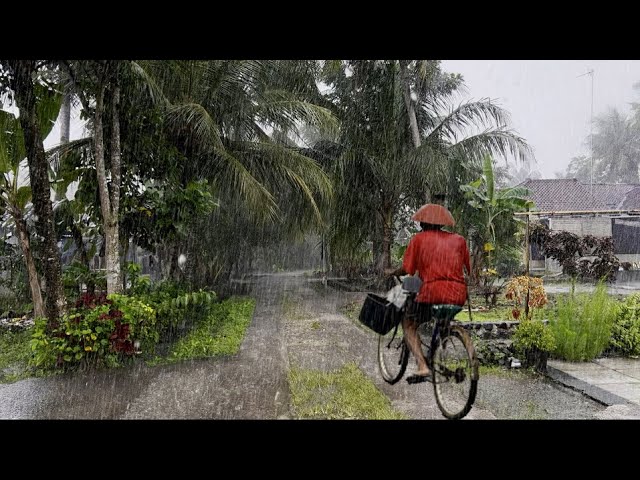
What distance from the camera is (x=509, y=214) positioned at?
4.12 metres

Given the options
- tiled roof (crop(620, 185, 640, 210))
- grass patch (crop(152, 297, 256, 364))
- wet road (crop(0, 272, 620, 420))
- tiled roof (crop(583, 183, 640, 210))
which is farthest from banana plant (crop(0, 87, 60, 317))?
tiled roof (crop(620, 185, 640, 210))

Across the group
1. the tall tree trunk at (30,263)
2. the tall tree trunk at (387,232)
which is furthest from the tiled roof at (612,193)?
the tall tree trunk at (30,263)

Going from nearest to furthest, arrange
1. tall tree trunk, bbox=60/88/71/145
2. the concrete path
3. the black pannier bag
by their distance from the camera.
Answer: the black pannier bag
the concrete path
tall tree trunk, bbox=60/88/71/145

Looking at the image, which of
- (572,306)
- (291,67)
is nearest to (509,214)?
(572,306)

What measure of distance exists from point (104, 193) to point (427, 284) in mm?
3626

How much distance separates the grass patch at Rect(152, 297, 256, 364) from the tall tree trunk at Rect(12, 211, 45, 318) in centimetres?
177

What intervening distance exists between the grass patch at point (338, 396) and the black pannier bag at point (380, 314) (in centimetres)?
57

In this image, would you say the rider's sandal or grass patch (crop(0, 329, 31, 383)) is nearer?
the rider's sandal

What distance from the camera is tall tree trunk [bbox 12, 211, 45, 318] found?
510 centimetres

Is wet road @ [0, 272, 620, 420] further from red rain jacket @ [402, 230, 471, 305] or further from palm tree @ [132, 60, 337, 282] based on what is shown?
palm tree @ [132, 60, 337, 282]

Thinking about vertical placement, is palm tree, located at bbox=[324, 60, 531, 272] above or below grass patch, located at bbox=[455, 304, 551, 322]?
above

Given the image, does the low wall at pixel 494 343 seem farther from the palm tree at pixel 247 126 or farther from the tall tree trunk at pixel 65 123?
the tall tree trunk at pixel 65 123

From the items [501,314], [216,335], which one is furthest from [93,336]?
[501,314]

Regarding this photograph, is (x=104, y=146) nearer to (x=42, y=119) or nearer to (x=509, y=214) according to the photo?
(x=42, y=119)
